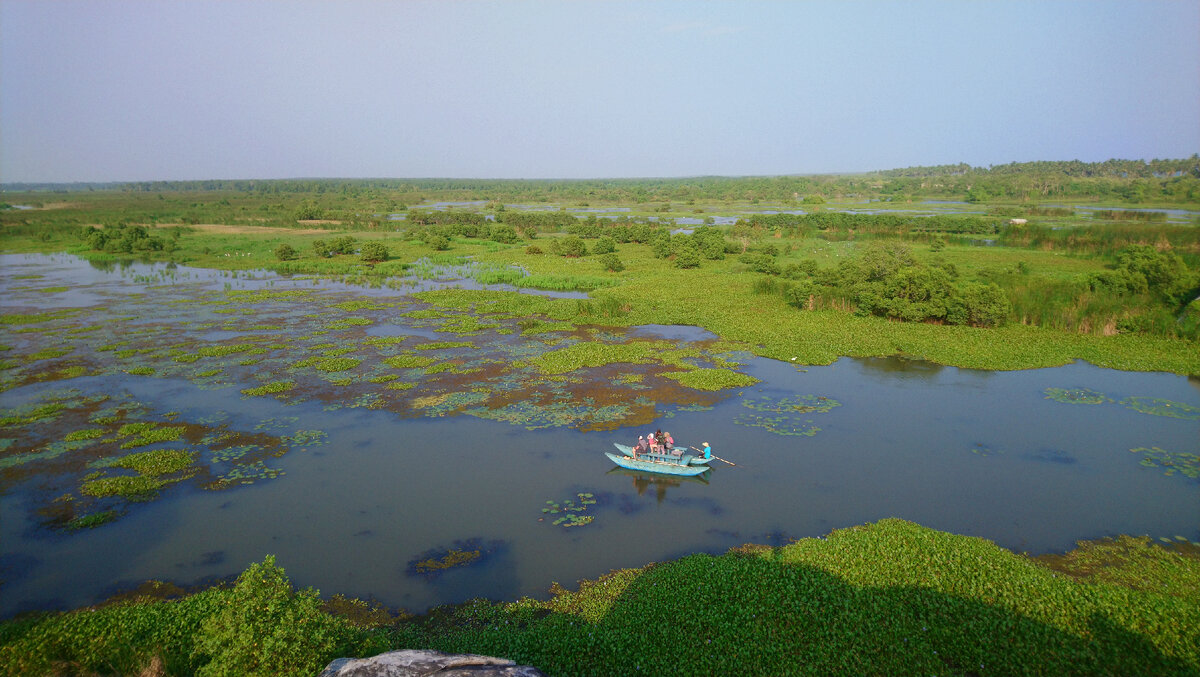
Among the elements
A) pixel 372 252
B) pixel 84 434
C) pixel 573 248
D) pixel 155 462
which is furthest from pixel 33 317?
pixel 573 248

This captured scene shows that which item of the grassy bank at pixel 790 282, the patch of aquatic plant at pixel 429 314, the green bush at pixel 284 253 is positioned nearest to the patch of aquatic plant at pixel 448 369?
the grassy bank at pixel 790 282

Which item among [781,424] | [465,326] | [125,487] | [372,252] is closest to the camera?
[125,487]

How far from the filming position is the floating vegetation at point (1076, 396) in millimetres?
19203

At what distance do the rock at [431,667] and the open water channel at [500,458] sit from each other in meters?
4.35

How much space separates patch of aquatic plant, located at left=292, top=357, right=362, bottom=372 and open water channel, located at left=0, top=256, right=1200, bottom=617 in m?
0.13

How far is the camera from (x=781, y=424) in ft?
58.1

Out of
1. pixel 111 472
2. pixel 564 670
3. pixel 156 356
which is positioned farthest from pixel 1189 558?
pixel 156 356

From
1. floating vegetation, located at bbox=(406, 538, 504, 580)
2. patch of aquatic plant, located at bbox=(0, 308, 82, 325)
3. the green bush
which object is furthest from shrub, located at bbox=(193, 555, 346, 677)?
the green bush

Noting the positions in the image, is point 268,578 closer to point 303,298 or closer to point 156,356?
point 156,356

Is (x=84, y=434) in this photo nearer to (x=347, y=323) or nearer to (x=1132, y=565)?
(x=347, y=323)

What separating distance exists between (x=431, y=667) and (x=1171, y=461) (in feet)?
62.9

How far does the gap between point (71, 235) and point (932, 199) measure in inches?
5029

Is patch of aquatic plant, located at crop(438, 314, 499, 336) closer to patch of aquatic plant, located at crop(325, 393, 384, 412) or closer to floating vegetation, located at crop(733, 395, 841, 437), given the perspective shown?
patch of aquatic plant, located at crop(325, 393, 384, 412)

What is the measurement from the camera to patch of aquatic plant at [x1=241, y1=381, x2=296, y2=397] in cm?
2011
